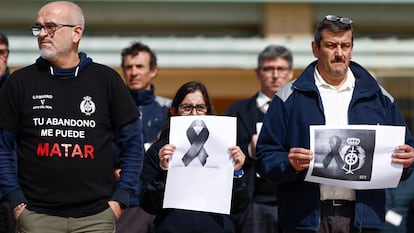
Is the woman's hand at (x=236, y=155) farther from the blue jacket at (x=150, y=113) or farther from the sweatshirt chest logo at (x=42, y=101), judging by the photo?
the blue jacket at (x=150, y=113)

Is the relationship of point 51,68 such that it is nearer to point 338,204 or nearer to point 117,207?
point 117,207

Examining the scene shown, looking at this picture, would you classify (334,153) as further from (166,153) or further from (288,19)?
(288,19)

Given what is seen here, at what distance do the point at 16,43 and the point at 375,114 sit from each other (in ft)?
19.1

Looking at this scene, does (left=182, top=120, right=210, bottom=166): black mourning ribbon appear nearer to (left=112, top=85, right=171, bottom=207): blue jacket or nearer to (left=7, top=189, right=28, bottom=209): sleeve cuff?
(left=7, top=189, right=28, bottom=209): sleeve cuff

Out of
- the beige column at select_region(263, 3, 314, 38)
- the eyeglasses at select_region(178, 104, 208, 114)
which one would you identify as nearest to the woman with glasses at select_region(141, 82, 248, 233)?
the eyeglasses at select_region(178, 104, 208, 114)

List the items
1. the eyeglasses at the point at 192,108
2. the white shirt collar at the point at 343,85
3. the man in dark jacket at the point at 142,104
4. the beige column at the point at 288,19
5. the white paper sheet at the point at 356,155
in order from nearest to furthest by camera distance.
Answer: the white paper sheet at the point at 356,155 < the white shirt collar at the point at 343,85 < the eyeglasses at the point at 192,108 < the man in dark jacket at the point at 142,104 < the beige column at the point at 288,19

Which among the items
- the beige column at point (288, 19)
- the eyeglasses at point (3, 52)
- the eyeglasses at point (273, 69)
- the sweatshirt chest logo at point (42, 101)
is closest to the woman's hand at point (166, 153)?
the sweatshirt chest logo at point (42, 101)

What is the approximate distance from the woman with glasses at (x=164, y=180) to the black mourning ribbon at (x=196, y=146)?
108 millimetres

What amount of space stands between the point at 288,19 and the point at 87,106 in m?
6.39

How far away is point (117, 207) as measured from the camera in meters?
5.16

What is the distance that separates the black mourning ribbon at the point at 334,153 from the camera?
517 cm

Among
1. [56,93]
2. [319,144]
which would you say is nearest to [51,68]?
[56,93]

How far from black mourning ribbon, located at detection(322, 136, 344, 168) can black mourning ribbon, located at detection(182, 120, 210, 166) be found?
0.75 m

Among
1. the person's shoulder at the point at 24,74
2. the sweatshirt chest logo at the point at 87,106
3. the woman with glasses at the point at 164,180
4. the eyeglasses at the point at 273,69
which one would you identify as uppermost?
the person's shoulder at the point at 24,74
